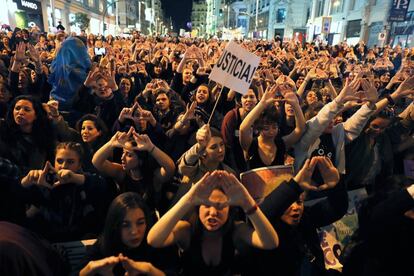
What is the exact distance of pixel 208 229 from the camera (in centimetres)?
232

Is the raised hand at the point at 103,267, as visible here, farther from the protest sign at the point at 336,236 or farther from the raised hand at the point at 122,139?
the protest sign at the point at 336,236

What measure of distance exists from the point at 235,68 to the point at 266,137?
2.70ft

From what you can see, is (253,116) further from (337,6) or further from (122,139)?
(337,6)

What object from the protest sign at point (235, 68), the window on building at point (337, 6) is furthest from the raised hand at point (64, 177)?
the window on building at point (337, 6)

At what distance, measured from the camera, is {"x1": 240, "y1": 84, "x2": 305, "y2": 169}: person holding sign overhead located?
3615mm

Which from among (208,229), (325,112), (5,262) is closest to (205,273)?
(208,229)

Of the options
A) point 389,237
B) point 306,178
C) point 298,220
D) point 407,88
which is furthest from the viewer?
point 407,88

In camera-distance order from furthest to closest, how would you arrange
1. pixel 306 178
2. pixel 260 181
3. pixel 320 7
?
pixel 320 7
pixel 260 181
pixel 306 178

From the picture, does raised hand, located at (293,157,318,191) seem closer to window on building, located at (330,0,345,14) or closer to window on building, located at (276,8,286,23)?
window on building, located at (330,0,345,14)

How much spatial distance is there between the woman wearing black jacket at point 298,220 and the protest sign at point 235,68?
1525 millimetres

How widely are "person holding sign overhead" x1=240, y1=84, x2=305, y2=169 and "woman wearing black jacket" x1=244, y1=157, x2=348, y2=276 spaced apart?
0.85 m

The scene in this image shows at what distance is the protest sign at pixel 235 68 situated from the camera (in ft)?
12.1

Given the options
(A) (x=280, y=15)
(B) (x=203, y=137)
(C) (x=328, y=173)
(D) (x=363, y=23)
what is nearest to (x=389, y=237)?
(C) (x=328, y=173)

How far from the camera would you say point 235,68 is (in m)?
3.76
